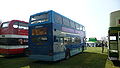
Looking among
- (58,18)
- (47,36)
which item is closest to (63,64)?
(47,36)

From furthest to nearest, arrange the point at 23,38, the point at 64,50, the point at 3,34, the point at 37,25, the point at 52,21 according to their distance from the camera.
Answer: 1. the point at 23,38
2. the point at 3,34
3. the point at 64,50
4. the point at 37,25
5. the point at 52,21

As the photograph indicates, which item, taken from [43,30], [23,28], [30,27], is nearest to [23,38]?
[23,28]

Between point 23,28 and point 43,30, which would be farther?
point 23,28

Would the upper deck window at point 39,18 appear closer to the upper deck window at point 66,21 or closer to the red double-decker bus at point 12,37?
the upper deck window at point 66,21

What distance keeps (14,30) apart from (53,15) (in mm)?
5289

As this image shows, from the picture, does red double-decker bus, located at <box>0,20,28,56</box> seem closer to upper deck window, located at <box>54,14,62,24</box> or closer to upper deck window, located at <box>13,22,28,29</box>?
upper deck window, located at <box>13,22,28,29</box>

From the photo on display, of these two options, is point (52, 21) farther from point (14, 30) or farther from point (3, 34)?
point (3, 34)

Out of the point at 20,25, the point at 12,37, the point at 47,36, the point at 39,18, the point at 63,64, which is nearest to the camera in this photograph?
the point at 47,36

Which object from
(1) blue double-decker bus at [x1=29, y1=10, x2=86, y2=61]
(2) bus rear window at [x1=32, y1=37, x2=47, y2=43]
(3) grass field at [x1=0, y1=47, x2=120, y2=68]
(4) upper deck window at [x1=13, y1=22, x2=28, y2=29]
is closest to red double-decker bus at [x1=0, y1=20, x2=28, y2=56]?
(4) upper deck window at [x1=13, y1=22, x2=28, y2=29]

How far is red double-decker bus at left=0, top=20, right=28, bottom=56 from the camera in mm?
11891

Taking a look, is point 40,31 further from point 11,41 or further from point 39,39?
point 11,41

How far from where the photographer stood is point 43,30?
9133 mm

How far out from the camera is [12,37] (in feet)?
39.3

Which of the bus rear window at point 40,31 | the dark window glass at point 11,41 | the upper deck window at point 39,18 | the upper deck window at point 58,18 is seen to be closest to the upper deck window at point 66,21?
the upper deck window at point 58,18
